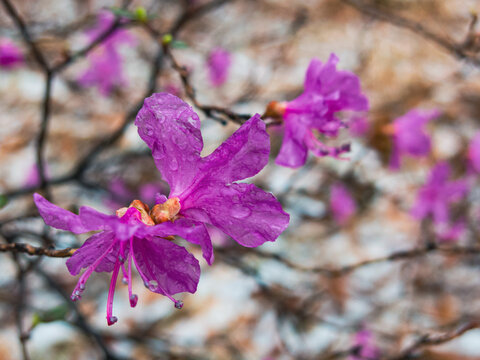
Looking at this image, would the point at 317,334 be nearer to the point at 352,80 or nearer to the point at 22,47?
the point at 352,80

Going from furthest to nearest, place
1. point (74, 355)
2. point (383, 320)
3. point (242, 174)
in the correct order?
point (74, 355) → point (383, 320) → point (242, 174)

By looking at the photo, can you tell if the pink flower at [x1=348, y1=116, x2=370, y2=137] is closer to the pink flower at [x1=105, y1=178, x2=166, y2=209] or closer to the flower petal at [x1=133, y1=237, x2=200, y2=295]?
the pink flower at [x1=105, y1=178, x2=166, y2=209]

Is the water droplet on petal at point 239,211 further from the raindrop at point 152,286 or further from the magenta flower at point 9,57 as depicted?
the magenta flower at point 9,57

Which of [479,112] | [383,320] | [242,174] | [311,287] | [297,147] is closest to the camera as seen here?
[242,174]

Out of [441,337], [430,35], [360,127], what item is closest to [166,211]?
[441,337]

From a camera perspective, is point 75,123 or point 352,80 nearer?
point 352,80

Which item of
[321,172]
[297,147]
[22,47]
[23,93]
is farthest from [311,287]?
[23,93]

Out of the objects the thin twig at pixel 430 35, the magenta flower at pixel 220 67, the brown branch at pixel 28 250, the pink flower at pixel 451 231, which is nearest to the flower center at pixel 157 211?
the brown branch at pixel 28 250
